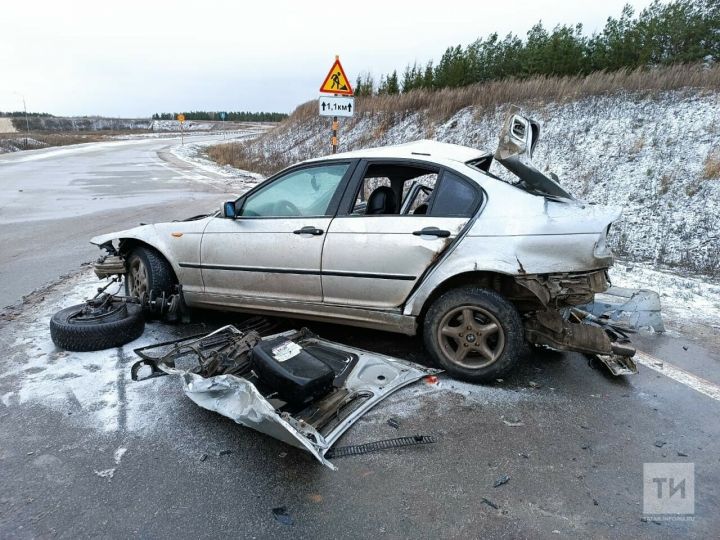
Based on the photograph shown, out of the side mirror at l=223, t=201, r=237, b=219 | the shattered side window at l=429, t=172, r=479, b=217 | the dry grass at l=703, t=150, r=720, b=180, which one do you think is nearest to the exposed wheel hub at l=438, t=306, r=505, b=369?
the shattered side window at l=429, t=172, r=479, b=217

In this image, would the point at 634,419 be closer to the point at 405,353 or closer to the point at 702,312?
the point at 405,353

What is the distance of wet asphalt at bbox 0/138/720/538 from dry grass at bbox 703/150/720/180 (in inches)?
278

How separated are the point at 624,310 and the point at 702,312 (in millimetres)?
1449

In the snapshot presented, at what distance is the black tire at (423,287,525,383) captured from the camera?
344cm

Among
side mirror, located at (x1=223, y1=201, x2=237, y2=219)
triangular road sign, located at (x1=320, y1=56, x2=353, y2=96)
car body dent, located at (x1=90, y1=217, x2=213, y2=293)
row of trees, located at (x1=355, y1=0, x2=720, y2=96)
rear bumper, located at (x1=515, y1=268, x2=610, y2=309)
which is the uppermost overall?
row of trees, located at (x1=355, y1=0, x2=720, y2=96)

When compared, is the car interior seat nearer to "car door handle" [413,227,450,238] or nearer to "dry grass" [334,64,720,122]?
"car door handle" [413,227,450,238]

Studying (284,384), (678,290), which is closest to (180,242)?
(284,384)

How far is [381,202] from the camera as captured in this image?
4.07m

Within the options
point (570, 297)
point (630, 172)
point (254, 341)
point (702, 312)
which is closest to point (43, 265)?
point (254, 341)

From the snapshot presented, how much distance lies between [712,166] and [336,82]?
755 centimetres

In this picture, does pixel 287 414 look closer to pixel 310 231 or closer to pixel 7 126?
pixel 310 231

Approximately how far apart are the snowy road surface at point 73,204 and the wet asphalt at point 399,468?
11.6ft

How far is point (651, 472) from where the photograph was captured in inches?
104

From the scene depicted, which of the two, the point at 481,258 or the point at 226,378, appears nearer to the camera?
the point at 226,378
